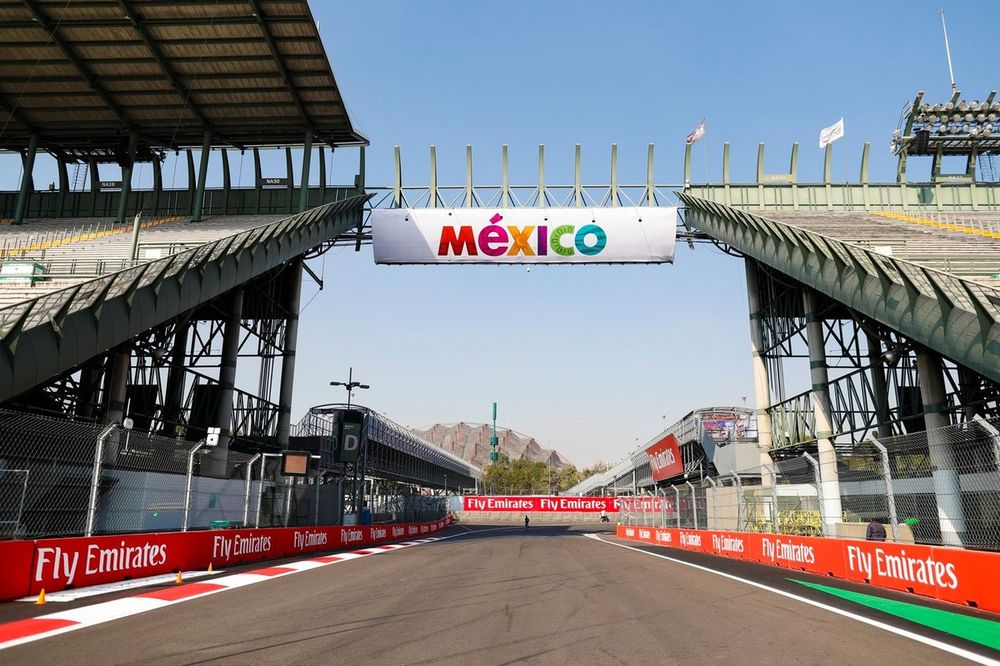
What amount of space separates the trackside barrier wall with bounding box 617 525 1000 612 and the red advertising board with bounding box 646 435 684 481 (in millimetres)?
22790

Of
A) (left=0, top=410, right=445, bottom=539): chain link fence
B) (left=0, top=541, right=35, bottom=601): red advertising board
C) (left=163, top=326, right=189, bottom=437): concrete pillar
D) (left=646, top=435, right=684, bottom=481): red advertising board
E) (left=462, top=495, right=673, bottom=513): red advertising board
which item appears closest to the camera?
(left=0, top=541, right=35, bottom=601): red advertising board

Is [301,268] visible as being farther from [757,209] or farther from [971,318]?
[971,318]

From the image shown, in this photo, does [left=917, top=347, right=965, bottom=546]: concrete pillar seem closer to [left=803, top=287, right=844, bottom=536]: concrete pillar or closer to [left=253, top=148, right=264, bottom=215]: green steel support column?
[left=803, top=287, right=844, bottom=536]: concrete pillar

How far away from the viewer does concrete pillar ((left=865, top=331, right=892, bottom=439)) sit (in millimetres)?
29578

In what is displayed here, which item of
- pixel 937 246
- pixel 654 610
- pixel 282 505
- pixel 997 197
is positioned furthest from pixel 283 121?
pixel 997 197

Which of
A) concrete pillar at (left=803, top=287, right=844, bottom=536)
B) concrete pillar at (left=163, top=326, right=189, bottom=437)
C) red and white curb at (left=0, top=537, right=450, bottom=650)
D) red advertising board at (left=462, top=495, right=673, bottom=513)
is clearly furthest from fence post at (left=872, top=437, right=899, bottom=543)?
red advertising board at (left=462, top=495, right=673, bottom=513)

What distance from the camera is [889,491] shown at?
1113 cm

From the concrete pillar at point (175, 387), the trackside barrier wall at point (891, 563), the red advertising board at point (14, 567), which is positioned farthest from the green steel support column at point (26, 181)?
the trackside barrier wall at point (891, 563)

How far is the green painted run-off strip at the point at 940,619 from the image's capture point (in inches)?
274

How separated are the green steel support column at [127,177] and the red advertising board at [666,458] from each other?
35405 mm

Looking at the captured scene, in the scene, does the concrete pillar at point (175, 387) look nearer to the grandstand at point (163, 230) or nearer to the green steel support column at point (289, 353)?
the grandstand at point (163, 230)

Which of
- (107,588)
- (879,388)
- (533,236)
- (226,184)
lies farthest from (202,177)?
(879,388)

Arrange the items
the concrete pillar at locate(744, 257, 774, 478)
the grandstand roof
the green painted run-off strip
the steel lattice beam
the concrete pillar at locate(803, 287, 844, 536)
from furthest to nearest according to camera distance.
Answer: the concrete pillar at locate(744, 257, 774, 478) → the grandstand roof → the concrete pillar at locate(803, 287, 844, 536) → the steel lattice beam → the green painted run-off strip

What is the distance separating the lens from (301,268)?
40250 millimetres
